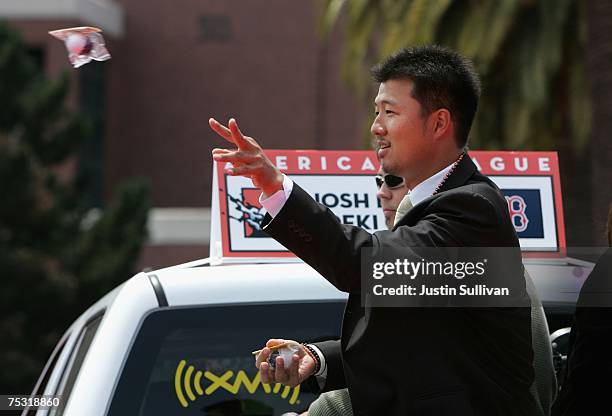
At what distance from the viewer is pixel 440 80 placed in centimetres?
252

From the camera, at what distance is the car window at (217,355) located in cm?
319

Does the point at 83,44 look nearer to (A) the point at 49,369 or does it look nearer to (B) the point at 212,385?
(B) the point at 212,385

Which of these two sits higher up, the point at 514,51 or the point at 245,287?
the point at 514,51

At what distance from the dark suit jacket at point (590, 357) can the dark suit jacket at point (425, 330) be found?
28 centimetres

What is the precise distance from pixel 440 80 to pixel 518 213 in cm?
124

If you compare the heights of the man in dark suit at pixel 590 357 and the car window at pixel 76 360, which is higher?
the man in dark suit at pixel 590 357

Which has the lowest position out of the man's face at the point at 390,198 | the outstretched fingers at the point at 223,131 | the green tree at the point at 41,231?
the green tree at the point at 41,231

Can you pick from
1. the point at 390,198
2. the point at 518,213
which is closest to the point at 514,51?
the point at 518,213

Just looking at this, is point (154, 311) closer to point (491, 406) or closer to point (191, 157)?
point (491, 406)

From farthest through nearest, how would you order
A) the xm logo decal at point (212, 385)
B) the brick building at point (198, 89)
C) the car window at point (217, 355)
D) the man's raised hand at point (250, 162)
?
the brick building at point (198, 89) < the xm logo decal at point (212, 385) < the car window at point (217, 355) < the man's raised hand at point (250, 162)

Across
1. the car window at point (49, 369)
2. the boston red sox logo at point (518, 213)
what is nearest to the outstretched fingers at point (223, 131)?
the boston red sox logo at point (518, 213)

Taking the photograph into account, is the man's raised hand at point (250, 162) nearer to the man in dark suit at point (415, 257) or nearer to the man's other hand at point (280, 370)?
the man in dark suit at point (415, 257)

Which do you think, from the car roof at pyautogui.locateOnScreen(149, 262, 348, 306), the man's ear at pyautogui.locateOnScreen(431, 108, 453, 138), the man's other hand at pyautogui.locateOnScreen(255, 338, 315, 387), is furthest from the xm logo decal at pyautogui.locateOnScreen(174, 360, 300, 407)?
the man's ear at pyautogui.locateOnScreen(431, 108, 453, 138)

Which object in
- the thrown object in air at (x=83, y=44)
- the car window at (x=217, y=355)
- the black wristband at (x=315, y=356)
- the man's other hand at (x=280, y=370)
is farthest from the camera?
the car window at (x=217, y=355)
